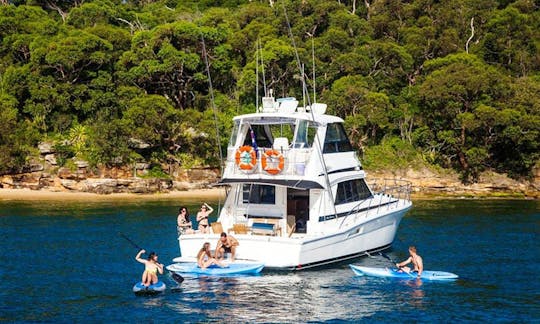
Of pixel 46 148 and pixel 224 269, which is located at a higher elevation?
pixel 46 148

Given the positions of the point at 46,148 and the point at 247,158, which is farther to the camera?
the point at 46,148

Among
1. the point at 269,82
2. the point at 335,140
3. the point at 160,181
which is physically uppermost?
the point at 269,82

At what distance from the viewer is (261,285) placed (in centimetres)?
2103

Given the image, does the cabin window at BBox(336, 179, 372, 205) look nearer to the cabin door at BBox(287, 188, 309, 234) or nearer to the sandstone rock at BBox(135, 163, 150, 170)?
the cabin door at BBox(287, 188, 309, 234)

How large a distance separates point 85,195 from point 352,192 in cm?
2663

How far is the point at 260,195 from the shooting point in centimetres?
2478

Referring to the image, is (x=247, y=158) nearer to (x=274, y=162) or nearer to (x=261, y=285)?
(x=274, y=162)

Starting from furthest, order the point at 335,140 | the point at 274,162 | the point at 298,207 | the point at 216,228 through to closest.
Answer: the point at 335,140
the point at 298,207
the point at 216,228
the point at 274,162

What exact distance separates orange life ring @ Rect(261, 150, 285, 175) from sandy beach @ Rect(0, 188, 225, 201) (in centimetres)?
2201

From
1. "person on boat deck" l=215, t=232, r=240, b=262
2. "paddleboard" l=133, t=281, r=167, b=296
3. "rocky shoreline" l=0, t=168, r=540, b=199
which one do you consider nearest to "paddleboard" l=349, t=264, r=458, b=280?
"person on boat deck" l=215, t=232, r=240, b=262

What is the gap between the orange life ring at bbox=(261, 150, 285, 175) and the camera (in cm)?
2338

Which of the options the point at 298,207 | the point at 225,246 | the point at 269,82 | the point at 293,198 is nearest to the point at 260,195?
the point at 293,198

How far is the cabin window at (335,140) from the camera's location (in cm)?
2522

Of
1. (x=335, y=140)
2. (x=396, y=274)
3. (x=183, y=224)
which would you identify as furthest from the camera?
(x=335, y=140)
